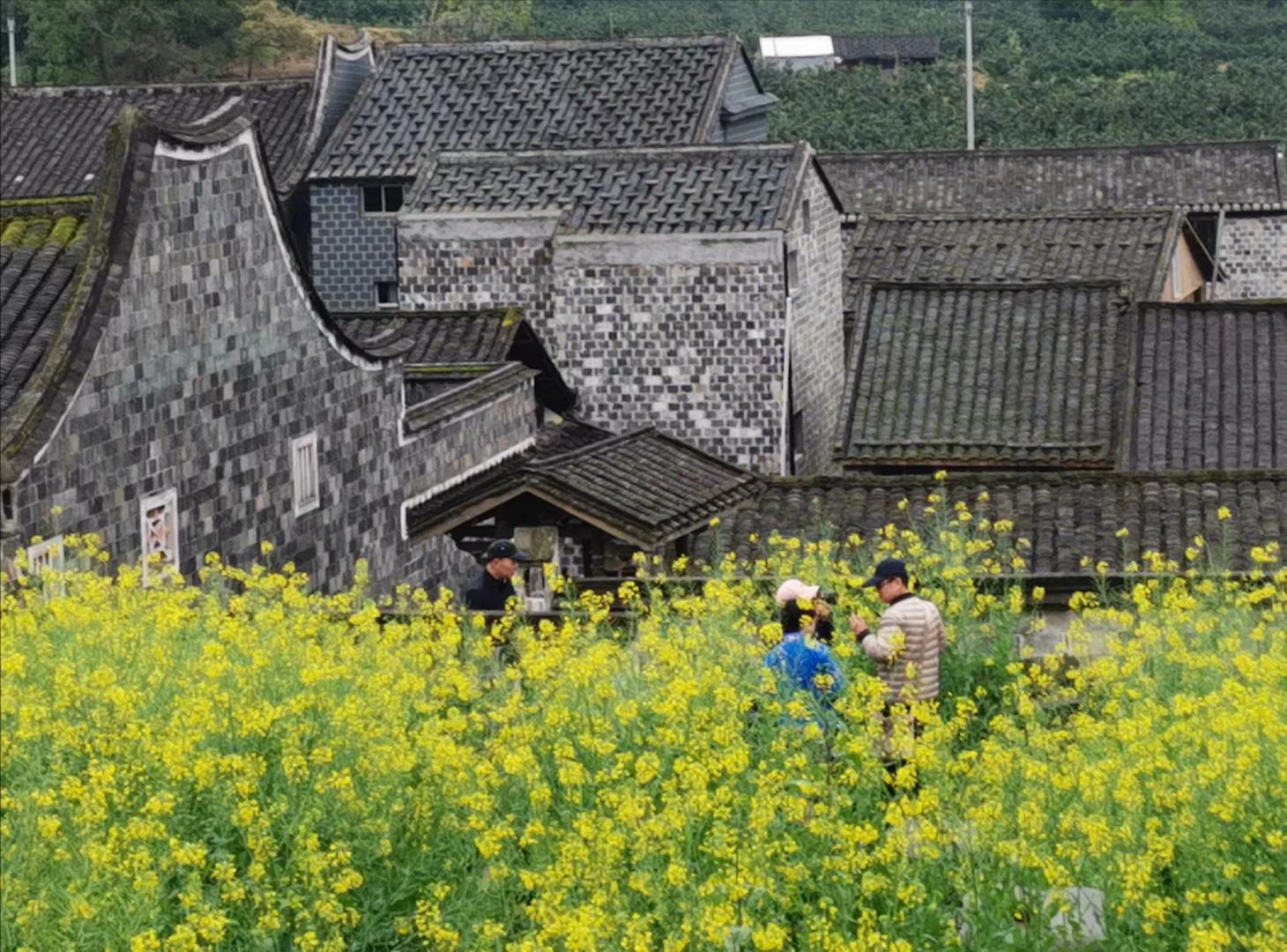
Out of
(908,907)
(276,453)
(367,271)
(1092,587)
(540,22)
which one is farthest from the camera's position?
(540,22)

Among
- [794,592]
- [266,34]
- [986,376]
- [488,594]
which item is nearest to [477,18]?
[266,34]

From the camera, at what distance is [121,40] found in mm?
62688

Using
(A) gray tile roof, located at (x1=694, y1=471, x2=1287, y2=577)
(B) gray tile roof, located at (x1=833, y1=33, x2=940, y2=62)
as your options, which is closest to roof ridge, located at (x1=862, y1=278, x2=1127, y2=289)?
(A) gray tile roof, located at (x1=694, y1=471, x2=1287, y2=577)

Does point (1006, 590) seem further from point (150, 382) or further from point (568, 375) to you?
point (568, 375)

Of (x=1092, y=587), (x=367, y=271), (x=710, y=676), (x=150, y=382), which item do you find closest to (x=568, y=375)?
(x=367, y=271)

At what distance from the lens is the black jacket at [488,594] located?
51.3 ft

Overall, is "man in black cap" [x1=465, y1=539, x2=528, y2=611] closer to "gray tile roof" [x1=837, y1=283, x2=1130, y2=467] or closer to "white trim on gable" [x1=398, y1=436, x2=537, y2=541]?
"white trim on gable" [x1=398, y1=436, x2=537, y2=541]

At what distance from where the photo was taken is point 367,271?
42.7 m

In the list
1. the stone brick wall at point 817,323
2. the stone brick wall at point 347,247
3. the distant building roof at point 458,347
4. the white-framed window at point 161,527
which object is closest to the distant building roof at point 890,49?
the stone brick wall at point 347,247

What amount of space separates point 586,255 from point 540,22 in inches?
1927

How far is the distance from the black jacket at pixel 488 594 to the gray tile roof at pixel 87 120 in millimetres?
26551

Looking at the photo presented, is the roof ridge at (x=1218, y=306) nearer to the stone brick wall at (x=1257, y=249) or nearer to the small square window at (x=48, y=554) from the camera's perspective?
the small square window at (x=48, y=554)

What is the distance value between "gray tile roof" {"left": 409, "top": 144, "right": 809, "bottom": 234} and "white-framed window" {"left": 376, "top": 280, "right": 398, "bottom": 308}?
316 inches

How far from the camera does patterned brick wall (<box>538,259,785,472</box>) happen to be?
107 ft
